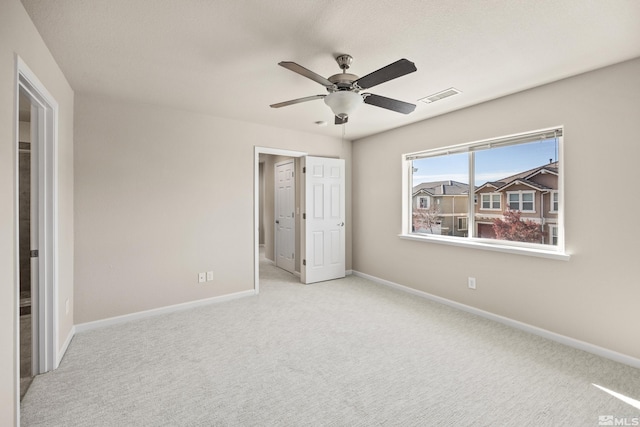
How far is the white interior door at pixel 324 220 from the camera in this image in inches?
185

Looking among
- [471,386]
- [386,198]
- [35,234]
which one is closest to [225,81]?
[35,234]

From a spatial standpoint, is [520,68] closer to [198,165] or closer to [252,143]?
[252,143]

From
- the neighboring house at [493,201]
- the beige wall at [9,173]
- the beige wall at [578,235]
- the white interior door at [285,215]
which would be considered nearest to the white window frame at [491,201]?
the neighboring house at [493,201]

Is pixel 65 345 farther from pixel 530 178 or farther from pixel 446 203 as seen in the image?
pixel 530 178

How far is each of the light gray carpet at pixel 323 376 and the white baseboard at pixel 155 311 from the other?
14 centimetres

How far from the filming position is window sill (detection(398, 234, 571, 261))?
109 inches

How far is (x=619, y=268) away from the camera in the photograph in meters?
2.41

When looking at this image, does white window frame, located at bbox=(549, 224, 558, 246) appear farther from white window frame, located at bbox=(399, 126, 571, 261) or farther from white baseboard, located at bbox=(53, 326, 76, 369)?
white baseboard, located at bbox=(53, 326, 76, 369)

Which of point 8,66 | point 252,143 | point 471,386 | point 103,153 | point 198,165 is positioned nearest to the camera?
point 8,66

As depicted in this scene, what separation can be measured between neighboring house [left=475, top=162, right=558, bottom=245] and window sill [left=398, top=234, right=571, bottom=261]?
0.53 feet

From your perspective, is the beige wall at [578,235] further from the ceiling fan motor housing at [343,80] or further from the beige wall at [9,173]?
the beige wall at [9,173]

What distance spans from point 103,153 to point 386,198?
3.67 metres

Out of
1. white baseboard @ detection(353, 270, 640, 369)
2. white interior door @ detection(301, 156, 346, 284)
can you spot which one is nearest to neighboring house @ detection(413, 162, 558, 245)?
white baseboard @ detection(353, 270, 640, 369)

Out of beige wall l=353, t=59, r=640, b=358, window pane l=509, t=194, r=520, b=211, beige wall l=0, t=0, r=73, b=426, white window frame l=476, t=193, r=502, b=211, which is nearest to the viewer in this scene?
beige wall l=0, t=0, r=73, b=426
